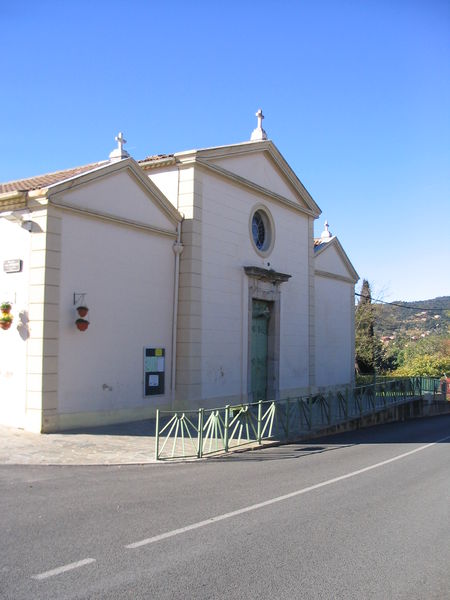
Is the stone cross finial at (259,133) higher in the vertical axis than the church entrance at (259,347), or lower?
higher

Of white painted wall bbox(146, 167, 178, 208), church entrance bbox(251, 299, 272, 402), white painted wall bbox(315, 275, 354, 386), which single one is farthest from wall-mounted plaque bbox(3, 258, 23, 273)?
white painted wall bbox(315, 275, 354, 386)

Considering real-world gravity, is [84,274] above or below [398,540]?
above

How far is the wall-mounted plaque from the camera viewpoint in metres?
11.7

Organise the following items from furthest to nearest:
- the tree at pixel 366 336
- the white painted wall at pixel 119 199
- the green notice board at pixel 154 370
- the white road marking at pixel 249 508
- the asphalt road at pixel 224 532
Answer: the tree at pixel 366 336, the green notice board at pixel 154 370, the white painted wall at pixel 119 199, the white road marking at pixel 249 508, the asphalt road at pixel 224 532

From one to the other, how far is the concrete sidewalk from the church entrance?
6.21m

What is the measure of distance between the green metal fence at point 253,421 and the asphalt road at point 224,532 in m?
1.05

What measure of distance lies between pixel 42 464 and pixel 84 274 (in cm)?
460

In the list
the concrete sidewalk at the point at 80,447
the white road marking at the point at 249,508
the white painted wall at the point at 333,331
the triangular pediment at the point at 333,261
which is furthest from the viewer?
the triangular pediment at the point at 333,261

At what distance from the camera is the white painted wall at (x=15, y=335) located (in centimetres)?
1148

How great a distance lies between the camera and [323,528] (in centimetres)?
572

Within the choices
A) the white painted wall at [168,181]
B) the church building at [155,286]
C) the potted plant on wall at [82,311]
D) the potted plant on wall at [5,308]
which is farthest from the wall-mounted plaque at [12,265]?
the white painted wall at [168,181]

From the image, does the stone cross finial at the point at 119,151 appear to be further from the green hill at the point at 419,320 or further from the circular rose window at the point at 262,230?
the green hill at the point at 419,320

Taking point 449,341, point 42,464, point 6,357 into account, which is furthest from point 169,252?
point 449,341

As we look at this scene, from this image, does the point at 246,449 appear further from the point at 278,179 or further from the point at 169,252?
the point at 278,179
